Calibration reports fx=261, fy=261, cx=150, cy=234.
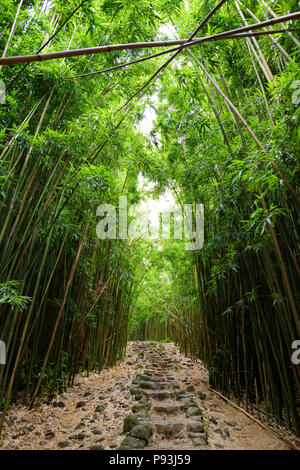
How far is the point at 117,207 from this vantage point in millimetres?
3547

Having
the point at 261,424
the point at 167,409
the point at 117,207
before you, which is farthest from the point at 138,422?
the point at 117,207

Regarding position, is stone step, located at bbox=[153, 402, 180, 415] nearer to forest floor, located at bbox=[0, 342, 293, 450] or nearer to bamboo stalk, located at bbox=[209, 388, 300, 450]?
forest floor, located at bbox=[0, 342, 293, 450]

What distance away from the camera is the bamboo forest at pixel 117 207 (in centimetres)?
162

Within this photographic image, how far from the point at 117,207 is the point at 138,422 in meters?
2.45

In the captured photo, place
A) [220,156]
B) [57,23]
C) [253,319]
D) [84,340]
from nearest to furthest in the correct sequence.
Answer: [253,319] → [57,23] → [220,156] → [84,340]

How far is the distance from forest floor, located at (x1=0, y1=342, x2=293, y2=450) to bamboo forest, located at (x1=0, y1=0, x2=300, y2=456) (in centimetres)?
1

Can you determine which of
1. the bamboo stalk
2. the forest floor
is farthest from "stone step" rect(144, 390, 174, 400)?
the bamboo stalk

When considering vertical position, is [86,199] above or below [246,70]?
below

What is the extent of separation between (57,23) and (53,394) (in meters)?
3.27

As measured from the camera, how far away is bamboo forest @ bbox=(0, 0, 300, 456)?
1618 millimetres

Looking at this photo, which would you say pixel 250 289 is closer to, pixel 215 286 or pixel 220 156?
pixel 215 286

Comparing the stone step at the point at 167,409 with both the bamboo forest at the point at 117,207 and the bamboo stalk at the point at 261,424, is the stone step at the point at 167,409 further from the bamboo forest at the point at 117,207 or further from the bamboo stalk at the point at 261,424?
the bamboo stalk at the point at 261,424

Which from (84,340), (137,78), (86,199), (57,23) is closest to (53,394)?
(84,340)

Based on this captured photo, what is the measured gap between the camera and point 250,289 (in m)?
2.20
